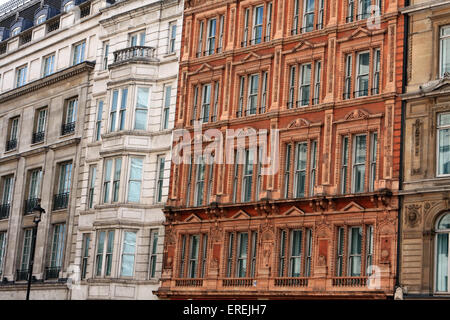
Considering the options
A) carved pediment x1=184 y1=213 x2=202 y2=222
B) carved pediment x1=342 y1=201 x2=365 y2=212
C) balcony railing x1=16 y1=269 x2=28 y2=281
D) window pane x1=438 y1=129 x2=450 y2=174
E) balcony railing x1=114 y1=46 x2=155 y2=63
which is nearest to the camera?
window pane x1=438 y1=129 x2=450 y2=174

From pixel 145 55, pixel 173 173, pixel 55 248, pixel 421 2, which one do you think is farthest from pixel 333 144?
pixel 55 248

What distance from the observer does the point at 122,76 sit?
42.1 m

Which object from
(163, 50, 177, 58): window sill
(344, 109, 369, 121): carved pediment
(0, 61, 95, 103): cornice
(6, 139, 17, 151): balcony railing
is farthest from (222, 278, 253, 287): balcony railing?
(6, 139, 17, 151): balcony railing

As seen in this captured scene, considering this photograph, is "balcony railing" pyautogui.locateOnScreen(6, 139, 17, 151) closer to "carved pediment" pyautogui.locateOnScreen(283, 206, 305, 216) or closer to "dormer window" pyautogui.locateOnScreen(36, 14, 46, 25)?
"dormer window" pyautogui.locateOnScreen(36, 14, 46, 25)

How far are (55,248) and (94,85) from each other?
9.38 meters

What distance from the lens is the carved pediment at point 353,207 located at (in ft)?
102

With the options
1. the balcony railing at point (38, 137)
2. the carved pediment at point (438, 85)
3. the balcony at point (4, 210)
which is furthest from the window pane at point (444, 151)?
the balcony at point (4, 210)

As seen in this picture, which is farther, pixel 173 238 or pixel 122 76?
pixel 122 76

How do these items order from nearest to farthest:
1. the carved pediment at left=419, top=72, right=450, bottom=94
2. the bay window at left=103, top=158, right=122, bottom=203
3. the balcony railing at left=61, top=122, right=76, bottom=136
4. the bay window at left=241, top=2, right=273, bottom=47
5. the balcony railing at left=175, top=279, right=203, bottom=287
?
the carved pediment at left=419, top=72, right=450, bottom=94
the balcony railing at left=175, top=279, right=203, bottom=287
the bay window at left=241, top=2, right=273, bottom=47
the bay window at left=103, top=158, right=122, bottom=203
the balcony railing at left=61, top=122, right=76, bottom=136

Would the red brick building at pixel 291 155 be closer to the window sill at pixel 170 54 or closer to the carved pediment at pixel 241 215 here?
the carved pediment at pixel 241 215

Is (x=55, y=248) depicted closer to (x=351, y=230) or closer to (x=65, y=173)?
(x=65, y=173)

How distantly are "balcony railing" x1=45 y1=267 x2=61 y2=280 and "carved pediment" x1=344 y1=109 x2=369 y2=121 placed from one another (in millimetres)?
19913

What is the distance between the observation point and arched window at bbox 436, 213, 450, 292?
94.5 feet

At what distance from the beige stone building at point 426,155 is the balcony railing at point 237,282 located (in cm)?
739
